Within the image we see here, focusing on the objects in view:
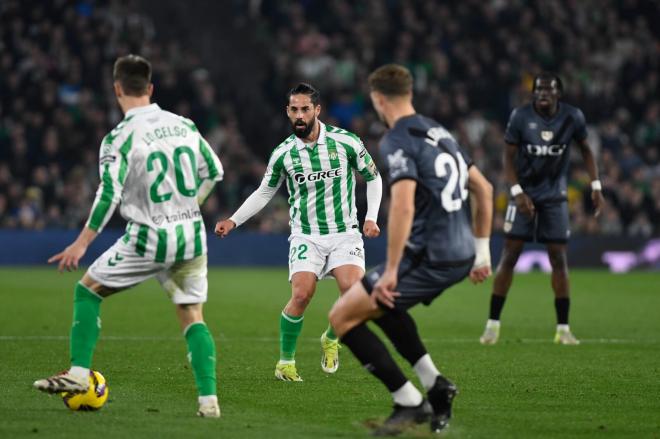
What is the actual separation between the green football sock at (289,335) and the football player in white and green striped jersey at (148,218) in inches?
76.7

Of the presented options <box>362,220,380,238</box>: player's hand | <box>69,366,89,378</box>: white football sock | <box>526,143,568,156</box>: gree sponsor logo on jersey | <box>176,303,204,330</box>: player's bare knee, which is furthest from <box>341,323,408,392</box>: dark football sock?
<box>526,143,568,156</box>: gree sponsor logo on jersey

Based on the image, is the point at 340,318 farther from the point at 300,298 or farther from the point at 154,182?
the point at 300,298

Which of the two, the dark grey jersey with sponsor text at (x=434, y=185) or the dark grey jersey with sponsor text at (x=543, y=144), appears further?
the dark grey jersey with sponsor text at (x=543, y=144)

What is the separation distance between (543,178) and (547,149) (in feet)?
0.96

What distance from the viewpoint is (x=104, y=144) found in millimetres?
7340

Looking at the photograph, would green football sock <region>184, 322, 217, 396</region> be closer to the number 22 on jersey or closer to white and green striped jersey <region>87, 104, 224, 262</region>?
white and green striped jersey <region>87, 104, 224, 262</region>

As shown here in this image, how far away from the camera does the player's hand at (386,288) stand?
270 inches

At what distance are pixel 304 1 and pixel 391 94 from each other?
22.1 meters

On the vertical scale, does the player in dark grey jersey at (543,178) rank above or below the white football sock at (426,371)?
above

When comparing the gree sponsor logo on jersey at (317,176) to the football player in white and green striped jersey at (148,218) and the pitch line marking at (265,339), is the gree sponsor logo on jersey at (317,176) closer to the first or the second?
the football player in white and green striped jersey at (148,218)

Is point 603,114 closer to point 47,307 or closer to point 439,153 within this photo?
point 47,307

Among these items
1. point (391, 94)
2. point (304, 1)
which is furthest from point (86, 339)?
point (304, 1)

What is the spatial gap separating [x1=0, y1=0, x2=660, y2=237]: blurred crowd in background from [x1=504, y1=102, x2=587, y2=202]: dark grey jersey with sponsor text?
11.5 meters

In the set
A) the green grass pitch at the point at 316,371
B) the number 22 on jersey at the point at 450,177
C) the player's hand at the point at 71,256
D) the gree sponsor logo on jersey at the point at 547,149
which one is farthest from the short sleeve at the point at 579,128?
the player's hand at the point at 71,256
